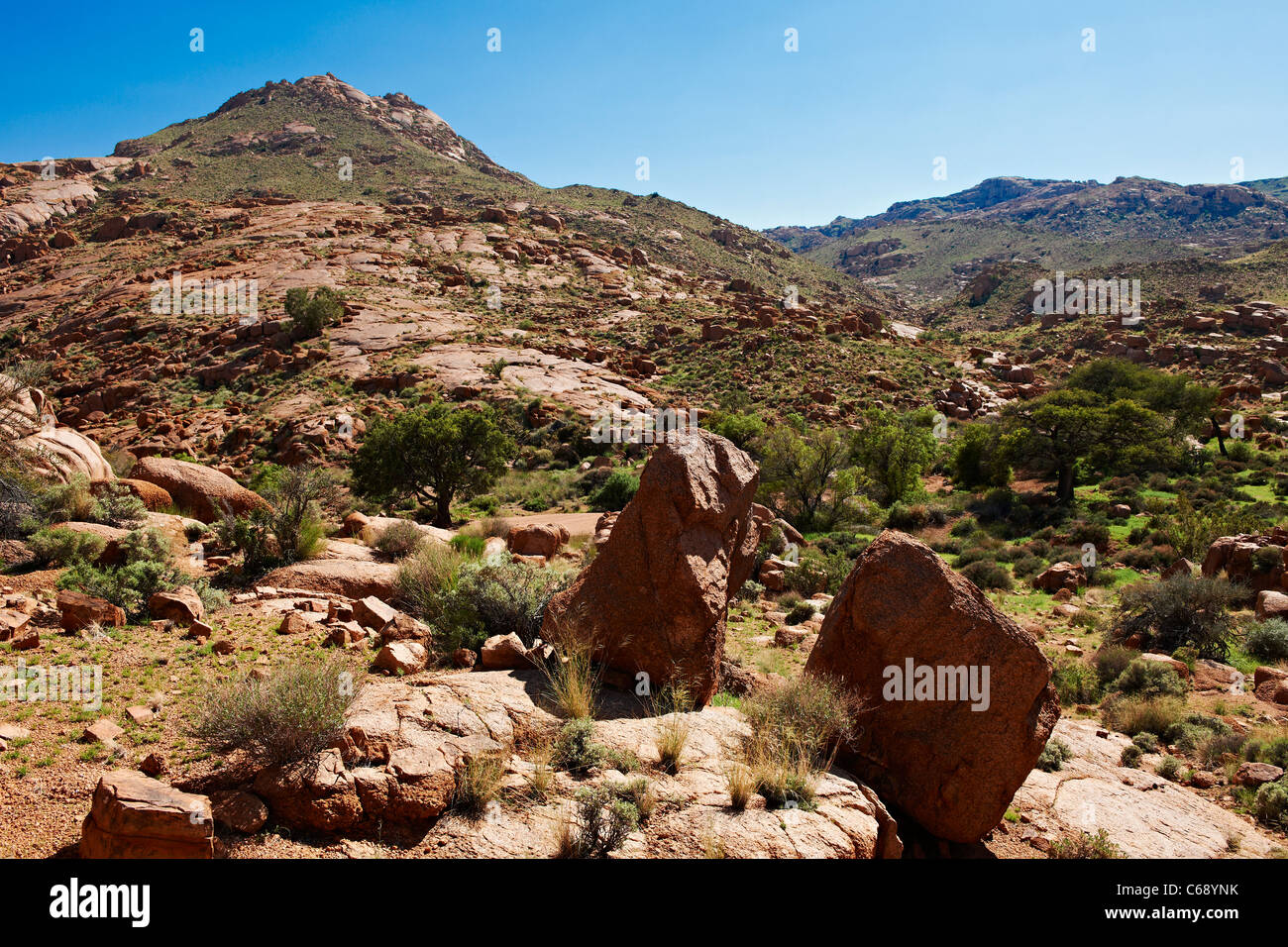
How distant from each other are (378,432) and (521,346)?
20678mm

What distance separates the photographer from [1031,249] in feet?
407

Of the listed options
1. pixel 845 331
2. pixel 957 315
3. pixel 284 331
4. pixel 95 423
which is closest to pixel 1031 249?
pixel 957 315

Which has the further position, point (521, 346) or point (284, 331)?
point (521, 346)

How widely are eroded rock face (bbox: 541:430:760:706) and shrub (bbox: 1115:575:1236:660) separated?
32.9 ft

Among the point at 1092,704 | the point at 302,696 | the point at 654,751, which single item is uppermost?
the point at 302,696

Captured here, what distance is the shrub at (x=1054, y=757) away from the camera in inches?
291

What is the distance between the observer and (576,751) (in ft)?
16.6

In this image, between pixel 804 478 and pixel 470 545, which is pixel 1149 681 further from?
pixel 804 478

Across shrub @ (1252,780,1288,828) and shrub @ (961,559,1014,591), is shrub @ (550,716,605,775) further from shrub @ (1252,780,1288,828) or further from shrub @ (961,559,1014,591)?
shrub @ (961,559,1014,591)

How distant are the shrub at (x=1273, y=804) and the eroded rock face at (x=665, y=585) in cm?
602

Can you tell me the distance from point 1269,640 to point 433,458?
840 inches

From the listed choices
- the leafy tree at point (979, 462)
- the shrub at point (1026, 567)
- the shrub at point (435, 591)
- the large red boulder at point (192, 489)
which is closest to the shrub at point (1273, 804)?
the shrub at point (435, 591)
